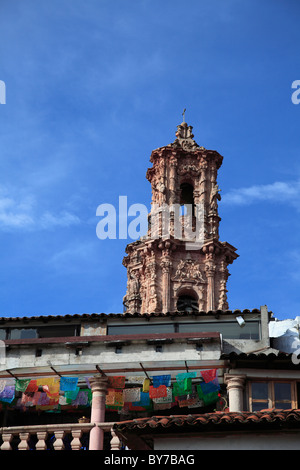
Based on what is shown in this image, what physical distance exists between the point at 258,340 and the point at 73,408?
7.81 m

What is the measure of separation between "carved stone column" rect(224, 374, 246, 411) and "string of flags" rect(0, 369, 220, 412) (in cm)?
249

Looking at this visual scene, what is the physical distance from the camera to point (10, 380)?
35281 millimetres

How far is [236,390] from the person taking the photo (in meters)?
31.2

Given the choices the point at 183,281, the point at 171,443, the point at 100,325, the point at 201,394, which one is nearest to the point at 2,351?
the point at 100,325

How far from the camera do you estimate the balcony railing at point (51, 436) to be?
3158 centimetres

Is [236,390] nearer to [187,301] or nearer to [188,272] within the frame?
[187,301]

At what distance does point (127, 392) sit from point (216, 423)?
922cm

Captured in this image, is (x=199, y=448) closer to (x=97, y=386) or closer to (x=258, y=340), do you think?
(x=97, y=386)

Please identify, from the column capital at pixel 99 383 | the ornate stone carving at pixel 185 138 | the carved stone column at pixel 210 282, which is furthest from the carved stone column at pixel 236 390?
the ornate stone carving at pixel 185 138

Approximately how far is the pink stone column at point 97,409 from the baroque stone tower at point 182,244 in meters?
27.5

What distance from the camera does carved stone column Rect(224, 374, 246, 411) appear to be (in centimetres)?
3112

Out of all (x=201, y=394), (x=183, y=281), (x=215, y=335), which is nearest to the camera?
(x=201, y=394)

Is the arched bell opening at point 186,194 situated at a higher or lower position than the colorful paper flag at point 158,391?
higher

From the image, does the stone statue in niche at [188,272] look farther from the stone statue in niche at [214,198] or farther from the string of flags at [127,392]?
the string of flags at [127,392]
